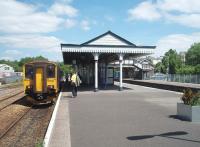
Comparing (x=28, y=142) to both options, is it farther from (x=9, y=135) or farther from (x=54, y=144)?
(x=54, y=144)

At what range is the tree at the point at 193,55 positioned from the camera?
118469 mm

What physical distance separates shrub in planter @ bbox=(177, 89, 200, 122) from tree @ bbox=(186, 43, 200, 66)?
107 meters

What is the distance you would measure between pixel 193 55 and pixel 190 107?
111932 mm

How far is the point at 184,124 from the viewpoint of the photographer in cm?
1153

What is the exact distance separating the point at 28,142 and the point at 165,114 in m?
5.69

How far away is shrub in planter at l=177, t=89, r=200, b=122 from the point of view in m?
12.0

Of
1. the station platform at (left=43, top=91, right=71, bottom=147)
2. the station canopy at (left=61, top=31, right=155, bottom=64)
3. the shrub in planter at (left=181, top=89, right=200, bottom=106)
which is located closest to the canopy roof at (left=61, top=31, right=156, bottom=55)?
the station canopy at (left=61, top=31, right=155, bottom=64)

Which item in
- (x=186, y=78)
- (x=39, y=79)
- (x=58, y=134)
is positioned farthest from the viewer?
(x=186, y=78)

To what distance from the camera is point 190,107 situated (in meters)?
12.2

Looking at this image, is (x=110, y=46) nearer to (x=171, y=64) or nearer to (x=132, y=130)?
(x=132, y=130)

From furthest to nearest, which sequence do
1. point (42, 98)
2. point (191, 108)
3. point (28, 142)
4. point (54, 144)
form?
point (42, 98)
point (191, 108)
point (28, 142)
point (54, 144)

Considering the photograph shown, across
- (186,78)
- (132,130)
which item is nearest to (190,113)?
(132,130)

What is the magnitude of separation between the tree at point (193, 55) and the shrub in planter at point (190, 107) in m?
107

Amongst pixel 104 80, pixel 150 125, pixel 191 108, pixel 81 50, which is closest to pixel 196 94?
pixel 191 108
